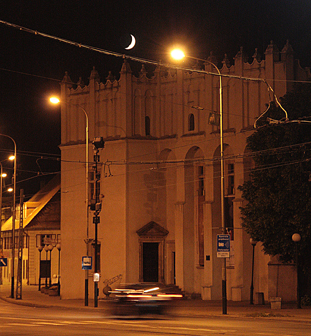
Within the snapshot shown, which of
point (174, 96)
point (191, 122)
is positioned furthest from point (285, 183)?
point (174, 96)

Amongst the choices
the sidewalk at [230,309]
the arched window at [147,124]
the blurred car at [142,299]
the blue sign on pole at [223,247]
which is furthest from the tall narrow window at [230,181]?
the blurred car at [142,299]

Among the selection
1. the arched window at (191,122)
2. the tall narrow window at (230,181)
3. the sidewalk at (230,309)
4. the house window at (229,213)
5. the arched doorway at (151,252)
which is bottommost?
the sidewalk at (230,309)

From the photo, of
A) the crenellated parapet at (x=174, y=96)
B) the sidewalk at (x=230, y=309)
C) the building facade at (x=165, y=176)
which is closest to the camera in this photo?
the sidewalk at (x=230, y=309)

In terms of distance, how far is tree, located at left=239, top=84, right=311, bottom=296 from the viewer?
30.5 metres

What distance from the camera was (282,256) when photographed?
32.0 metres

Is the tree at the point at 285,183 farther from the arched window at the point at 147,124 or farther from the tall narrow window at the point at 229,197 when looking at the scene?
the arched window at the point at 147,124

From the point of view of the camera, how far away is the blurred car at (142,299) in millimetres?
21094

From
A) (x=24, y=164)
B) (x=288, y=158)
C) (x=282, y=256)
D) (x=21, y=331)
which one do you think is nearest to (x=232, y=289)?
(x=282, y=256)

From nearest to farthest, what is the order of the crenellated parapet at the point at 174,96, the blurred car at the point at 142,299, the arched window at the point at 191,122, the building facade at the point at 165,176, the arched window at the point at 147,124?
1. the blurred car at the point at 142,299
2. the crenellated parapet at the point at 174,96
3. the building facade at the point at 165,176
4. the arched window at the point at 191,122
5. the arched window at the point at 147,124

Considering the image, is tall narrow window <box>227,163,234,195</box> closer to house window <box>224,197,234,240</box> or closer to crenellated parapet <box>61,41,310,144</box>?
house window <box>224,197,234,240</box>

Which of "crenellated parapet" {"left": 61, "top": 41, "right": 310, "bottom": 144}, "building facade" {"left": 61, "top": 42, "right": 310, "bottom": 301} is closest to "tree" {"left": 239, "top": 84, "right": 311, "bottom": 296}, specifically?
"crenellated parapet" {"left": 61, "top": 41, "right": 310, "bottom": 144}

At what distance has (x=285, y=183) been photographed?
31.0 metres

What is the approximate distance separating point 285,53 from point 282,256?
1212cm

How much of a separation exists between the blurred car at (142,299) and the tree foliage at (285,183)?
420 inches
